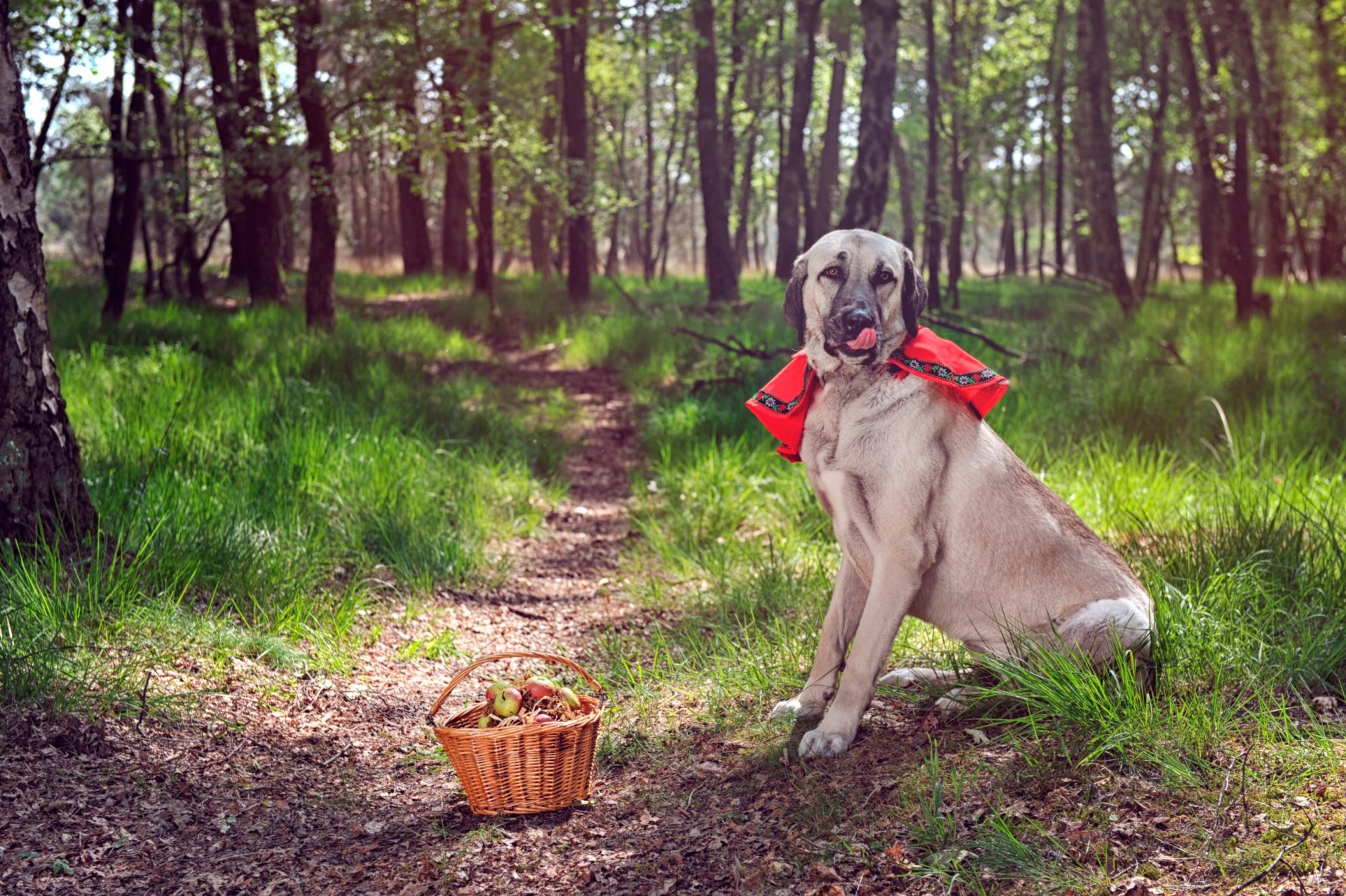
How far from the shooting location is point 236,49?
1177cm

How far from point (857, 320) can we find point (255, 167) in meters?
8.14

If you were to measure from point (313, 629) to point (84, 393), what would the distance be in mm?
3147

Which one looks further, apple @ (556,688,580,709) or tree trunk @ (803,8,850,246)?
tree trunk @ (803,8,850,246)

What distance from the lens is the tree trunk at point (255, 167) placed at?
979cm

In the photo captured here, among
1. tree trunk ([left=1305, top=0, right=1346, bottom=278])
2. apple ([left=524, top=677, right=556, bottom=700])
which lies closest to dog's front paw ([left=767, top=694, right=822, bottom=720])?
apple ([left=524, top=677, right=556, bottom=700])

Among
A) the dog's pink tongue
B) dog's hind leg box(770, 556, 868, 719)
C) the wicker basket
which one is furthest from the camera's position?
dog's hind leg box(770, 556, 868, 719)

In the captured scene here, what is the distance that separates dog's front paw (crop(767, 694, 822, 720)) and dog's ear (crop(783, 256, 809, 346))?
123 cm

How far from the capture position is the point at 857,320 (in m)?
3.06

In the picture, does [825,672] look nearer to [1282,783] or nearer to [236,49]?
[1282,783]

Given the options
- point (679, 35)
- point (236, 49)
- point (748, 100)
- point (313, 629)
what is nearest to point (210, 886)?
point (313, 629)

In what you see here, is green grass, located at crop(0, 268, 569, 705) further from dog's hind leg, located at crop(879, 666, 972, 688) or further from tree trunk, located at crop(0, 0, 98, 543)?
dog's hind leg, located at crop(879, 666, 972, 688)

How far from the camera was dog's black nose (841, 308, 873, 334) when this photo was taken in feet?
10.0

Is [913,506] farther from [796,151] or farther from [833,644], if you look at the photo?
[796,151]

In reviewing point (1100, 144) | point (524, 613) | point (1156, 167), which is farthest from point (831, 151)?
point (524, 613)
